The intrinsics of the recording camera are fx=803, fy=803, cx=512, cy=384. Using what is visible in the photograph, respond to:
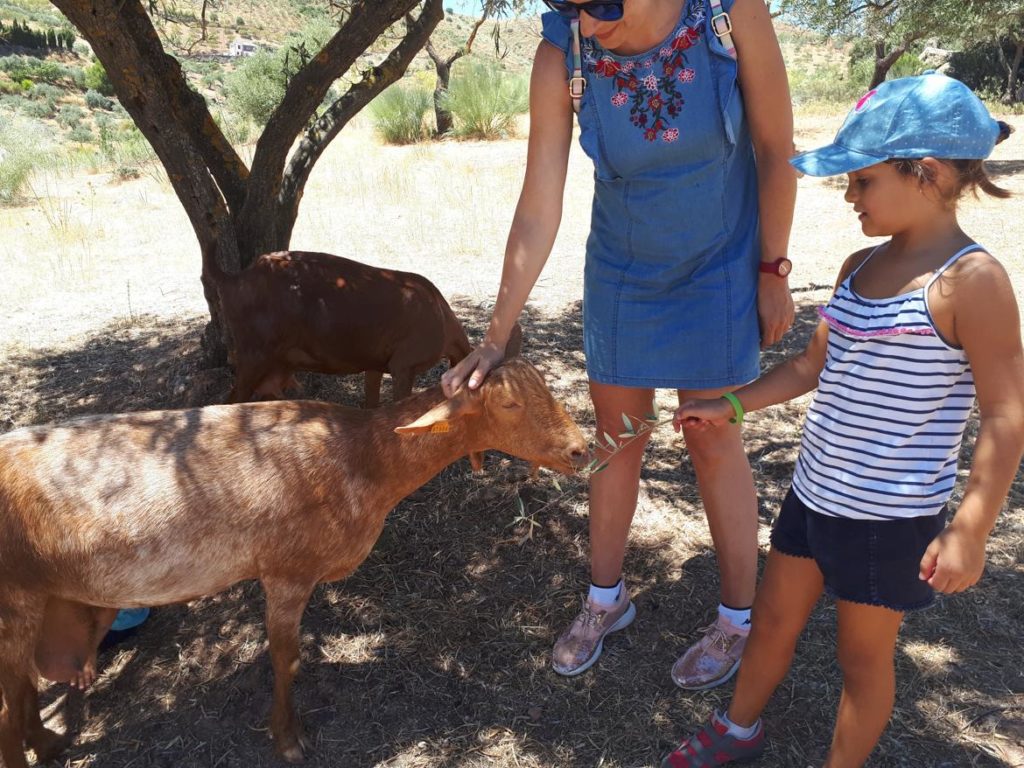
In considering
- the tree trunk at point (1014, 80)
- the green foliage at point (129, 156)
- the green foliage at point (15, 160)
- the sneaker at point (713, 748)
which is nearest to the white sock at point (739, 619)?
the sneaker at point (713, 748)

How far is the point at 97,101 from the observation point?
1091 inches

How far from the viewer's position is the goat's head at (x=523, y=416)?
2623 millimetres

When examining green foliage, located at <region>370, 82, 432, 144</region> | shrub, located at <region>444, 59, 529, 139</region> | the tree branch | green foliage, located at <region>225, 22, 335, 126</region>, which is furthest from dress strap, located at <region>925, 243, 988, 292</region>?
green foliage, located at <region>225, 22, 335, 126</region>

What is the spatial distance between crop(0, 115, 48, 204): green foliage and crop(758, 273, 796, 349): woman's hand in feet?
44.6

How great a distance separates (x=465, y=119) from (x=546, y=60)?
1534 cm

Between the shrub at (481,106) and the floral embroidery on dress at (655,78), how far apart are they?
15213 mm

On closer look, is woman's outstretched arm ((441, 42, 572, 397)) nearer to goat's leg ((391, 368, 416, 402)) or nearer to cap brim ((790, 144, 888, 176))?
cap brim ((790, 144, 888, 176))

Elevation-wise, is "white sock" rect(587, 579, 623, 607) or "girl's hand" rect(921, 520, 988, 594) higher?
"girl's hand" rect(921, 520, 988, 594)

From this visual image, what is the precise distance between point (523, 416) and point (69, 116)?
93.0 ft

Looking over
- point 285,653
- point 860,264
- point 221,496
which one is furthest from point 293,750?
point 860,264

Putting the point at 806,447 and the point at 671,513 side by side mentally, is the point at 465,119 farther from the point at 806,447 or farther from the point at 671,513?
the point at 806,447

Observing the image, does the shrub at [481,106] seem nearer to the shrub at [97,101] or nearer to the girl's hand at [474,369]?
the girl's hand at [474,369]

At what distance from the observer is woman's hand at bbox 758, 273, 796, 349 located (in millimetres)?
2580

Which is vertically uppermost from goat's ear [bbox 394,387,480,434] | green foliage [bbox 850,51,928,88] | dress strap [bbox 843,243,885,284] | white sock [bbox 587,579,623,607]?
green foliage [bbox 850,51,928,88]
